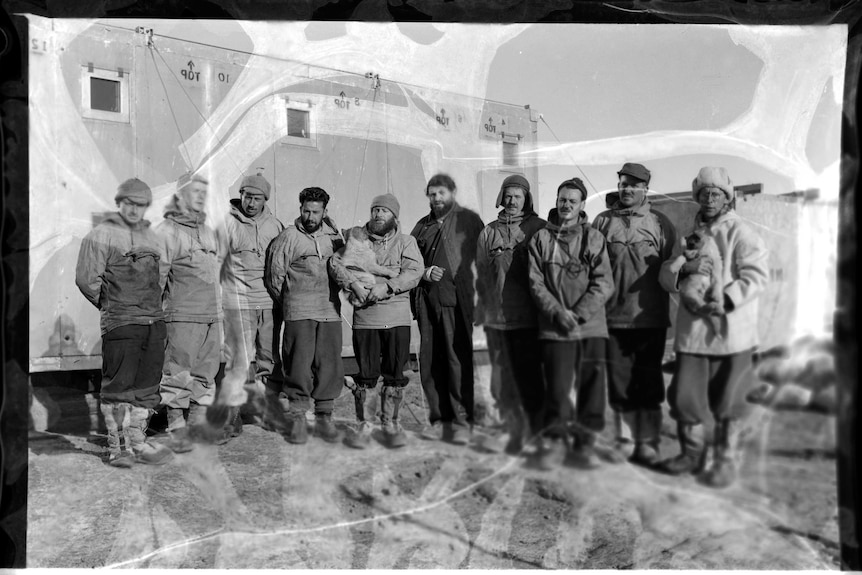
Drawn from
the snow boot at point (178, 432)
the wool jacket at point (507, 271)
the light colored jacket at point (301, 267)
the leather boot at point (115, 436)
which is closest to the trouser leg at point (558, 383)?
the wool jacket at point (507, 271)

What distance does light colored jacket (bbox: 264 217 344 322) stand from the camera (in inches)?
128

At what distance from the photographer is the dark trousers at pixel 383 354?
3.26 metres

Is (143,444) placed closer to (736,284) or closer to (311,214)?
(311,214)

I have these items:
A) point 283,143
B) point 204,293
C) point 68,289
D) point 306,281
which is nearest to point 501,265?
point 306,281

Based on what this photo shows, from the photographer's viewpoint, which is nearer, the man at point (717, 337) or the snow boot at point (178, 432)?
the man at point (717, 337)

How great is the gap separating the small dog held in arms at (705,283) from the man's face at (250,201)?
5.52 ft

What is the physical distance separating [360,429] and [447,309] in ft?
1.95

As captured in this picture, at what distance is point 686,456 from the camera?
3.11 metres

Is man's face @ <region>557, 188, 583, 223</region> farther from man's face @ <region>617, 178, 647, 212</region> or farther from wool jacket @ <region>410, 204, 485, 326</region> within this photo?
wool jacket @ <region>410, 204, 485, 326</region>

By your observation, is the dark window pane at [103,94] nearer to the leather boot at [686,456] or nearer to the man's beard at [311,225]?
the man's beard at [311,225]

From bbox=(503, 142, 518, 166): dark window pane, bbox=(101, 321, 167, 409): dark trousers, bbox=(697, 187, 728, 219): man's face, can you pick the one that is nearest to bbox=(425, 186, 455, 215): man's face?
bbox=(503, 142, 518, 166): dark window pane

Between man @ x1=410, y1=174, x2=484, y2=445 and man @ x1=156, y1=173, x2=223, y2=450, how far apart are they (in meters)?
0.82

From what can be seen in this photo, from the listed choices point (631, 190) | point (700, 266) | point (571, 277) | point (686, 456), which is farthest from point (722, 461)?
point (631, 190)

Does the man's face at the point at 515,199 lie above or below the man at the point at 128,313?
above
